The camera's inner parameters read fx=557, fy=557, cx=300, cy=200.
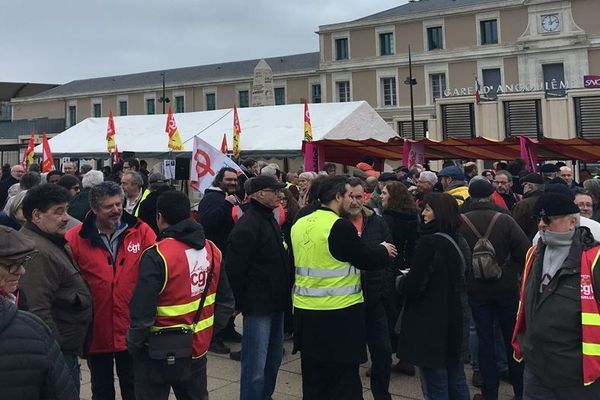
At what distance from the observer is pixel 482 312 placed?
4664 millimetres

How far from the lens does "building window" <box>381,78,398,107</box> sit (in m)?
Result: 47.2

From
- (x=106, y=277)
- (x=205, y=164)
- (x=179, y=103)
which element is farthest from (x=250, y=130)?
(x=179, y=103)

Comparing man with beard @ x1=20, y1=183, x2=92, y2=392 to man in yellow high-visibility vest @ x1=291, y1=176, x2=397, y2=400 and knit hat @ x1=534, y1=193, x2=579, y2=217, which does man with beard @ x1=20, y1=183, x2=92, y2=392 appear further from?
knit hat @ x1=534, y1=193, x2=579, y2=217

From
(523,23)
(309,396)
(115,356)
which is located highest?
(523,23)

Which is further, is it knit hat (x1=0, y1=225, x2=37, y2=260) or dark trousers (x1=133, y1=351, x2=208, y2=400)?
dark trousers (x1=133, y1=351, x2=208, y2=400)

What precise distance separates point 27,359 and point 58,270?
1429 mm

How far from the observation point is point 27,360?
1.90 metres

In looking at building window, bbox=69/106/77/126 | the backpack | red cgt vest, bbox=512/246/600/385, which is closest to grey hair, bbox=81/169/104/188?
the backpack

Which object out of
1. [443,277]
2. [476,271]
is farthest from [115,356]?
[476,271]

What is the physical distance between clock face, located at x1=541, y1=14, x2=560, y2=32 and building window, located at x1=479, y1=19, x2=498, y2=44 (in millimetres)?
3480

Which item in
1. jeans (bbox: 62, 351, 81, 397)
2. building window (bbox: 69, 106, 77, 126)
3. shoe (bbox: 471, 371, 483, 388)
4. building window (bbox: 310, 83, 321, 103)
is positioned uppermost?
building window (bbox: 69, 106, 77, 126)

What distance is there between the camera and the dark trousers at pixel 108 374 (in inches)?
151

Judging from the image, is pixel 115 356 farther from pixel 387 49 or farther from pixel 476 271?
pixel 387 49

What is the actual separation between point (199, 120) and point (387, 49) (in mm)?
A: 28333
